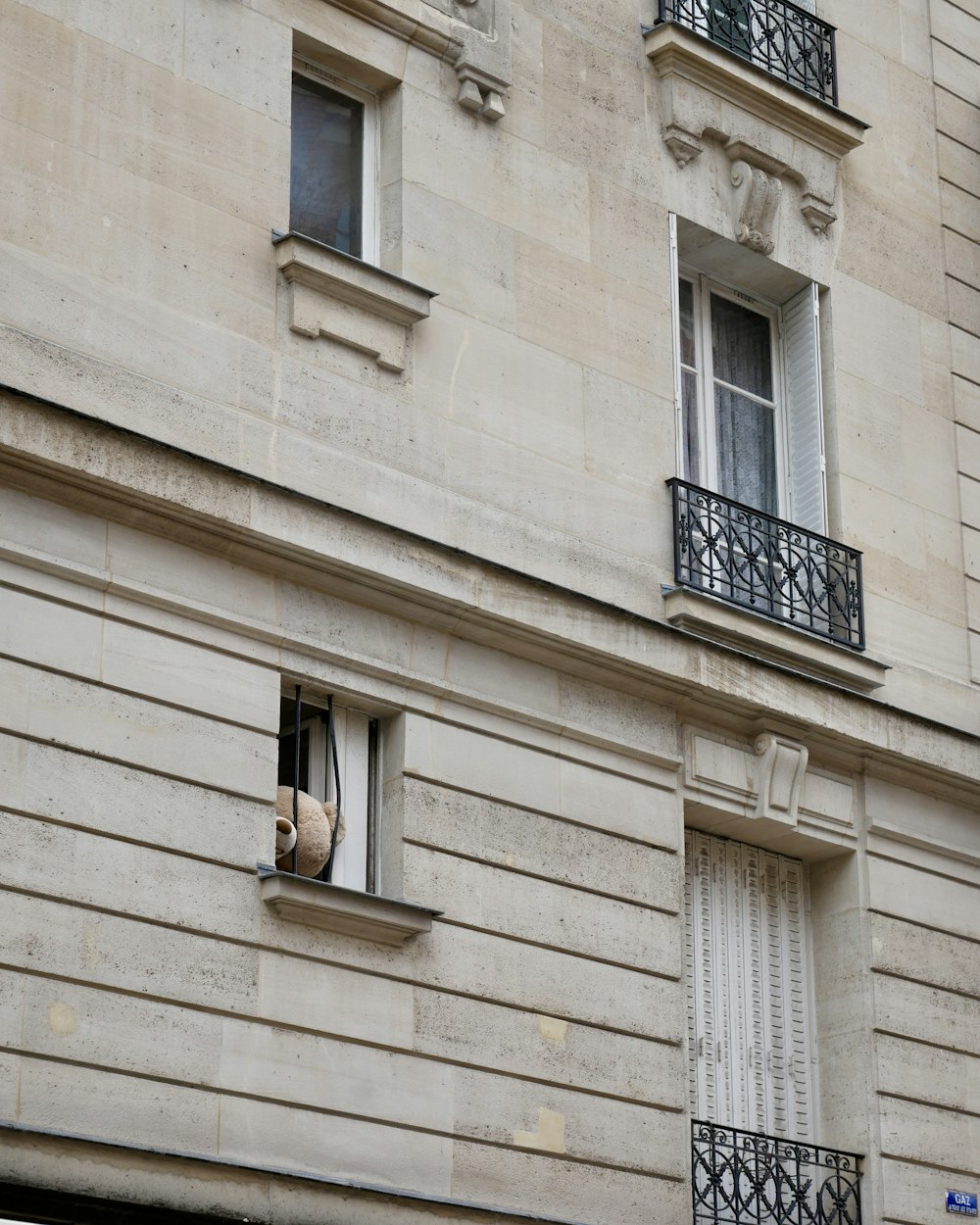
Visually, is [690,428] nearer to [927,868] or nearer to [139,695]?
[927,868]

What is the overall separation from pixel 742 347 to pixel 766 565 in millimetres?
1630

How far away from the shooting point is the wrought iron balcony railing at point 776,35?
14594 millimetres

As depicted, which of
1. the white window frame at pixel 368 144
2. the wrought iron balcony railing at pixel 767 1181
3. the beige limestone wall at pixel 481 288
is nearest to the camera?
the beige limestone wall at pixel 481 288

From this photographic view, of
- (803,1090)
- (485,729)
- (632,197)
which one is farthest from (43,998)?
(632,197)

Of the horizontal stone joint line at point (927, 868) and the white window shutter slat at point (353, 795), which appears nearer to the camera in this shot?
the white window shutter slat at point (353, 795)

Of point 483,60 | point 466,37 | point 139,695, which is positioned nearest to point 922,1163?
point 139,695

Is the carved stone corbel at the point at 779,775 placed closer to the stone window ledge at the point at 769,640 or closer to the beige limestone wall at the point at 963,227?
the stone window ledge at the point at 769,640


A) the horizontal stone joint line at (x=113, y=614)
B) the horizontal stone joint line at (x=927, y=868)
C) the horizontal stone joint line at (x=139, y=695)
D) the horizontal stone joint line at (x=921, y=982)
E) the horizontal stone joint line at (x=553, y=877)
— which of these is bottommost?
the horizontal stone joint line at (x=921, y=982)

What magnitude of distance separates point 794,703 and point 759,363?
2496 mm

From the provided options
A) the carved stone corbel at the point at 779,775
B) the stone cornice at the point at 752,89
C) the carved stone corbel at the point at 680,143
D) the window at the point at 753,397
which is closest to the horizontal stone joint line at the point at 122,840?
the carved stone corbel at the point at 779,775

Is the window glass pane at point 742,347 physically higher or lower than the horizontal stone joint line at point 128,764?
higher

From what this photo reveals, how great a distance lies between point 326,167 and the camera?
498 inches

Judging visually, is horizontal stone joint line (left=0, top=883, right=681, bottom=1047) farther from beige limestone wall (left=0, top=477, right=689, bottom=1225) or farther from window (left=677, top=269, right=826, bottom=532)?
window (left=677, top=269, right=826, bottom=532)

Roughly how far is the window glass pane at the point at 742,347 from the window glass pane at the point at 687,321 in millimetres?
189
